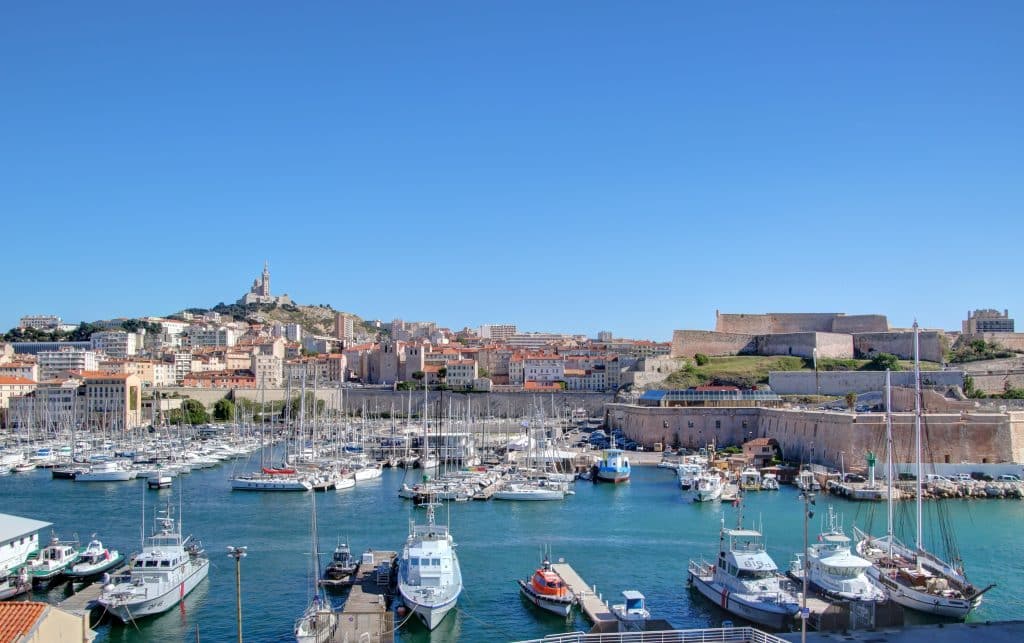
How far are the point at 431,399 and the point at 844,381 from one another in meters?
25.4

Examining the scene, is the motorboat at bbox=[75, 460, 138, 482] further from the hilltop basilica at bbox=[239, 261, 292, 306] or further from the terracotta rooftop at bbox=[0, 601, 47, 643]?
the hilltop basilica at bbox=[239, 261, 292, 306]

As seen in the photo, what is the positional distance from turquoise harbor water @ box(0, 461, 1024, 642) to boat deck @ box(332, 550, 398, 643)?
2.65 feet

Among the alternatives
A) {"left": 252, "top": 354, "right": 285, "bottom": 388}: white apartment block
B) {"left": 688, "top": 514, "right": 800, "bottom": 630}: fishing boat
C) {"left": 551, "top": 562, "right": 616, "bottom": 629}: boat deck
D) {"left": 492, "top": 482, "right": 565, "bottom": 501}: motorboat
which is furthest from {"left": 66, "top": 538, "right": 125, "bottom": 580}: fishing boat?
{"left": 252, "top": 354, "right": 285, "bottom": 388}: white apartment block

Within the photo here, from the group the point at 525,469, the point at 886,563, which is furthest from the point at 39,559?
the point at 525,469

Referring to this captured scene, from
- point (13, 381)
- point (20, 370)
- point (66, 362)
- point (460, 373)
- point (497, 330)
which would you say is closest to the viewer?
point (13, 381)

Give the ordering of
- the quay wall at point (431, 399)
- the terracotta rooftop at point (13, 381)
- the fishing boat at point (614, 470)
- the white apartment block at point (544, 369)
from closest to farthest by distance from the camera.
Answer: the fishing boat at point (614, 470) < the terracotta rooftop at point (13, 381) < the quay wall at point (431, 399) < the white apartment block at point (544, 369)

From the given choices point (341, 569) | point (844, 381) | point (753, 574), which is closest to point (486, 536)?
point (341, 569)

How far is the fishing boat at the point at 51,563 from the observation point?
16.3 metres

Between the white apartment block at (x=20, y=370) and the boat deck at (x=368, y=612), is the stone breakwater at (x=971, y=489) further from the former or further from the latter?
the white apartment block at (x=20, y=370)

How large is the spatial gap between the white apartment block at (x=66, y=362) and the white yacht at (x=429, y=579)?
61805mm

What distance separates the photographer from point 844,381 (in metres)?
46.3

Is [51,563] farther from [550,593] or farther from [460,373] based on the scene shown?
[460,373]

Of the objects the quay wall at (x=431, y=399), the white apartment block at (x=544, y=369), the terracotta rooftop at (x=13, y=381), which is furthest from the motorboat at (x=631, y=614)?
the terracotta rooftop at (x=13, y=381)

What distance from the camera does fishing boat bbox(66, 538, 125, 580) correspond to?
16797 mm
